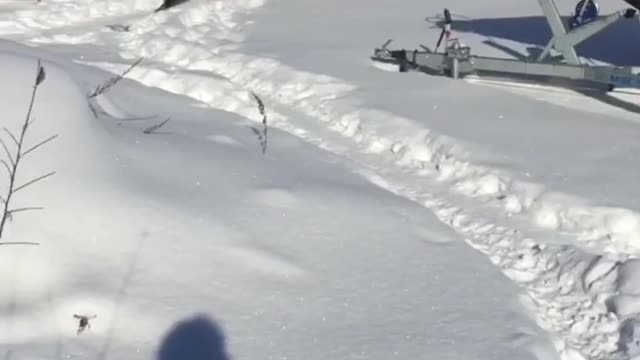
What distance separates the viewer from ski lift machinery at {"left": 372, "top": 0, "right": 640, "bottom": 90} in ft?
23.3

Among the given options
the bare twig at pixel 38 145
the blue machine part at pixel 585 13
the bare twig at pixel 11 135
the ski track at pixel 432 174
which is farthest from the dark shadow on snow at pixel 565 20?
the bare twig at pixel 11 135

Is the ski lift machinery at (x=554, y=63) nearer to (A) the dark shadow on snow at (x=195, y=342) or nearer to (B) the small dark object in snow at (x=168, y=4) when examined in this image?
(B) the small dark object in snow at (x=168, y=4)

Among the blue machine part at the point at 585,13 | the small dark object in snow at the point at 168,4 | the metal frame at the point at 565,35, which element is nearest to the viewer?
the metal frame at the point at 565,35

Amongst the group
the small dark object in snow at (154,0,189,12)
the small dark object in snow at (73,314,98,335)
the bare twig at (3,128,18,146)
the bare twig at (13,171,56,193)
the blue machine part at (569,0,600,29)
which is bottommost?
the small dark object in snow at (154,0,189,12)

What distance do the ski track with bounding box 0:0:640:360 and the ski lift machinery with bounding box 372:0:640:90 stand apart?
856mm

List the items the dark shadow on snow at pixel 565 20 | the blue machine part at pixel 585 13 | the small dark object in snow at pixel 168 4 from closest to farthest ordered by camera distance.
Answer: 1. the blue machine part at pixel 585 13
2. the dark shadow on snow at pixel 565 20
3. the small dark object in snow at pixel 168 4

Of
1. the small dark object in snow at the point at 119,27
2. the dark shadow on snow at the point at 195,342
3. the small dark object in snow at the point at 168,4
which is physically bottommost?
the small dark object in snow at the point at 119,27

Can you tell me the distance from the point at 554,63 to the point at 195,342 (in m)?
4.70

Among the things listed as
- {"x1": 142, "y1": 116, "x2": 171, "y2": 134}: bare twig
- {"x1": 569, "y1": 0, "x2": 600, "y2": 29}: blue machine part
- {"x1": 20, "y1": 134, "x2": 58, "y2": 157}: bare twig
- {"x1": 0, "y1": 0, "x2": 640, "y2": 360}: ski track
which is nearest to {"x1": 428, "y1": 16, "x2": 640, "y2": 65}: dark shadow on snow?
{"x1": 569, "y1": 0, "x2": 600, "y2": 29}: blue machine part

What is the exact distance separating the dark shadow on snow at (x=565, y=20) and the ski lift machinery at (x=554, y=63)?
596mm

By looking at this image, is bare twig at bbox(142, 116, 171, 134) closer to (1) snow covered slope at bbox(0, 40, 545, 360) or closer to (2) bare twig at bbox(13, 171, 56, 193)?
(1) snow covered slope at bbox(0, 40, 545, 360)

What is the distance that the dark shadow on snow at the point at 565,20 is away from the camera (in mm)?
8531

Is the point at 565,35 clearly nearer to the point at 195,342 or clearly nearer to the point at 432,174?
the point at 432,174

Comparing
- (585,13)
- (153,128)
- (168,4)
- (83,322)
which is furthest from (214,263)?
(168,4)
